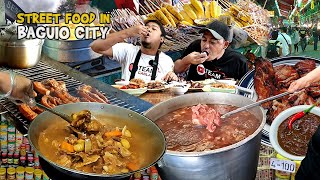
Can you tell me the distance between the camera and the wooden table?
11.2 feet

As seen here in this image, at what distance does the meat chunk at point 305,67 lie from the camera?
11.3 feet

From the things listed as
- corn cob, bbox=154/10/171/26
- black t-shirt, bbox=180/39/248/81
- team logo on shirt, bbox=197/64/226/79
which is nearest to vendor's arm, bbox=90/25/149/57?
corn cob, bbox=154/10/171/26

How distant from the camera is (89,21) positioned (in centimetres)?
315

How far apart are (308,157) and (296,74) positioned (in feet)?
3.73

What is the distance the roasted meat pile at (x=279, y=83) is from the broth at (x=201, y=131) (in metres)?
0.42

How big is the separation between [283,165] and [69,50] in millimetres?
1668

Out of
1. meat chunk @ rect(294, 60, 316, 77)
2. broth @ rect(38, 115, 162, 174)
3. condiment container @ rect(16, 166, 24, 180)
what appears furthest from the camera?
condiment container @ rect(16, 166, 24, 180)

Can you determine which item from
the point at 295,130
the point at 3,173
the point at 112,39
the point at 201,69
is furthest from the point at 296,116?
the point at 3,173

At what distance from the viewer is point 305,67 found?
344 cm

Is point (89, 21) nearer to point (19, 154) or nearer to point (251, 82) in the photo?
point (251, 82)

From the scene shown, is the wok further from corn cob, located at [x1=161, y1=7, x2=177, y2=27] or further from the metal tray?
the metal tray

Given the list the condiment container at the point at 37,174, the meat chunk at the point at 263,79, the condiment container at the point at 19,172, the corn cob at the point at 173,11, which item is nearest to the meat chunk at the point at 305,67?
the meat chunk at the point at 263,79

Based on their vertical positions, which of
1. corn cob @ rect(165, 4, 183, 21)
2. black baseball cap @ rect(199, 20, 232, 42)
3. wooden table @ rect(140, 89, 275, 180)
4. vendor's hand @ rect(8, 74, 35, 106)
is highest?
corn cob @ rect(165, 4, 183, 21)

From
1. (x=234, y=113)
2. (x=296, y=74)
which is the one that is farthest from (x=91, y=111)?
(x=296, y=74)
